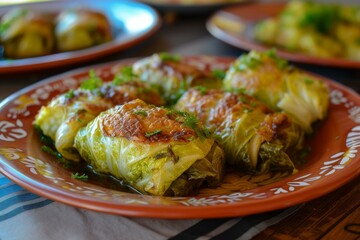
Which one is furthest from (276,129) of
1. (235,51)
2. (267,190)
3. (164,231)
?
(235,51)

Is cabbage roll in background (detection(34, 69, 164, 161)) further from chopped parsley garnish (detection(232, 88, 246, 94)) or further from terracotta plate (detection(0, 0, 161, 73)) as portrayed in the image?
terracotta plate (detection(0, 0, 161, 73))

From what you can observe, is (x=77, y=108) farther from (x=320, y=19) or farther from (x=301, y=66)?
(x=320, y=19)

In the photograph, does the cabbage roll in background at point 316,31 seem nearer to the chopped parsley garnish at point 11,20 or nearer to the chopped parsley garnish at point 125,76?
the chopped parsley garnish at point 125,76

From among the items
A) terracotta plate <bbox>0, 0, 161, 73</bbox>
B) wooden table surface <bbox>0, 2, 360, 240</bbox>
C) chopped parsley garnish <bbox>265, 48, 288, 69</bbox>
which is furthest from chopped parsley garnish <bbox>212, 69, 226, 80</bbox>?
terracotta plate <bbox>0, 0, 161, 73</bbox>

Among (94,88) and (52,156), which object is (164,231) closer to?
(52,156)

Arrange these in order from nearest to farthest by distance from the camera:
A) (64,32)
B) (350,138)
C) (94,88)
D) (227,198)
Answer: (227,198) < (350,138) < (94,88) < (64,32)

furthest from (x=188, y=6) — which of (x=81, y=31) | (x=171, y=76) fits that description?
(x=171, y=76)

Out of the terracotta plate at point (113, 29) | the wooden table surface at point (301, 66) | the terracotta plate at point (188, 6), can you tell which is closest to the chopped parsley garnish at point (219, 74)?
the wooden table surface at point (301, 66)
